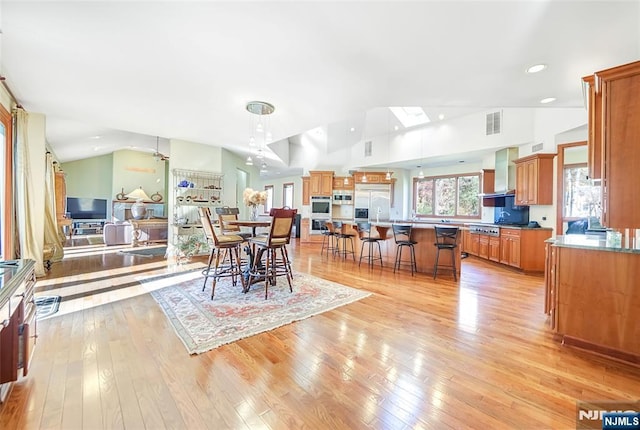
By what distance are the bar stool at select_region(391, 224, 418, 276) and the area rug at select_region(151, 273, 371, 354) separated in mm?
1609

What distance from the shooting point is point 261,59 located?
8.92ft

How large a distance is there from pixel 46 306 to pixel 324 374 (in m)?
3.37

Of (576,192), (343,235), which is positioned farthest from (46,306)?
(576,192)

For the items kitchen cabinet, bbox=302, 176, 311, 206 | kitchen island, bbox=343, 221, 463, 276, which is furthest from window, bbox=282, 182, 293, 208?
kitchen island, bbox=343, 221, 463, 276

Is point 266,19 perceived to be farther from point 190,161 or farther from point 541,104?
point 190,161

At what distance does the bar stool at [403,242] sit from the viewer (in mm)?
4816

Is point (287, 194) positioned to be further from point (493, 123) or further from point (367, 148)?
point (493, 123)

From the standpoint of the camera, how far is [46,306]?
3.02 meters

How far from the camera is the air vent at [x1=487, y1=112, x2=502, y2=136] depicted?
5812 millimetres

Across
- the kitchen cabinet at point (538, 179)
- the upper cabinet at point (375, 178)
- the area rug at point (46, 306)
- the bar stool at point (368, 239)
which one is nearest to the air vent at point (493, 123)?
the kitchen cabinet at point (538, 179)

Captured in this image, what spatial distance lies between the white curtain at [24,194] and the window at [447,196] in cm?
877

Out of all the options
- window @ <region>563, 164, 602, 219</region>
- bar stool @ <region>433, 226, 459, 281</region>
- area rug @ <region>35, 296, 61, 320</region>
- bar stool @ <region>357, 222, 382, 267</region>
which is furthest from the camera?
window @ <region>563, 164, 602, 219</region>

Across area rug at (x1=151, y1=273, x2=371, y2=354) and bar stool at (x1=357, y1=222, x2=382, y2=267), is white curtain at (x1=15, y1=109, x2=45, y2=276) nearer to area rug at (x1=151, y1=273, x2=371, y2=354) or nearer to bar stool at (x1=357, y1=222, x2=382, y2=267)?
area rug at (x1=151, y1=273, x2=371, y2=354)

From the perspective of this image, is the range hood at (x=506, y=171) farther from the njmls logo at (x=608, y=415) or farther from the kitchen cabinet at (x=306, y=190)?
the kitchen cabinet at (x=306, y=190)
